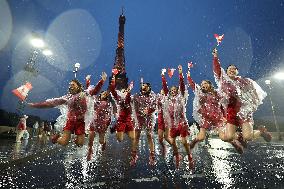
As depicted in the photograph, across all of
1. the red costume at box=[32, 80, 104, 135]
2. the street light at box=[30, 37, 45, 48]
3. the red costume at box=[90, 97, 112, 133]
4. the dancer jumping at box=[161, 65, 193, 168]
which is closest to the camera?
the dancer jumping at box=[161, 65, 193, 168]

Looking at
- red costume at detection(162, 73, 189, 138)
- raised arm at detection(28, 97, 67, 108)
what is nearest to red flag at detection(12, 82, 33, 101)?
raised arm at detection(28, 97, 67, 108)

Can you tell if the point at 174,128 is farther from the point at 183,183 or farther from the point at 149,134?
the point at 183,183

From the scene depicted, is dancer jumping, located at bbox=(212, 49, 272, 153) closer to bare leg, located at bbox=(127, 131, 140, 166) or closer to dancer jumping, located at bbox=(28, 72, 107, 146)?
bare leg, located at bbox=(127, 131, 140, 166)

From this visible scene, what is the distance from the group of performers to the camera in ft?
25.2

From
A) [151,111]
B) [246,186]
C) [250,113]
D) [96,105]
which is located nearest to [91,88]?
[96,105]

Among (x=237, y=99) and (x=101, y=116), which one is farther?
(x=101, y=116)

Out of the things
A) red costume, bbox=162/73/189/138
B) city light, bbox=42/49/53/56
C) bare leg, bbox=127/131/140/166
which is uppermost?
city light, bbox=42/49/53/56

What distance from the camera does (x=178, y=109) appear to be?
848cm

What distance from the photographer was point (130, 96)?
924 cm

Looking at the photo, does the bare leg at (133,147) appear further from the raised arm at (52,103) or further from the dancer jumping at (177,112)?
the raised arm at (52,103)

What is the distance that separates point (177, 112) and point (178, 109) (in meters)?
0.10

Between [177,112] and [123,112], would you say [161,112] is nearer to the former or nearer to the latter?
[177,112]

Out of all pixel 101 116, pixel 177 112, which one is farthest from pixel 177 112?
pixel 101 116

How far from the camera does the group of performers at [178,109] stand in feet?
25.2
